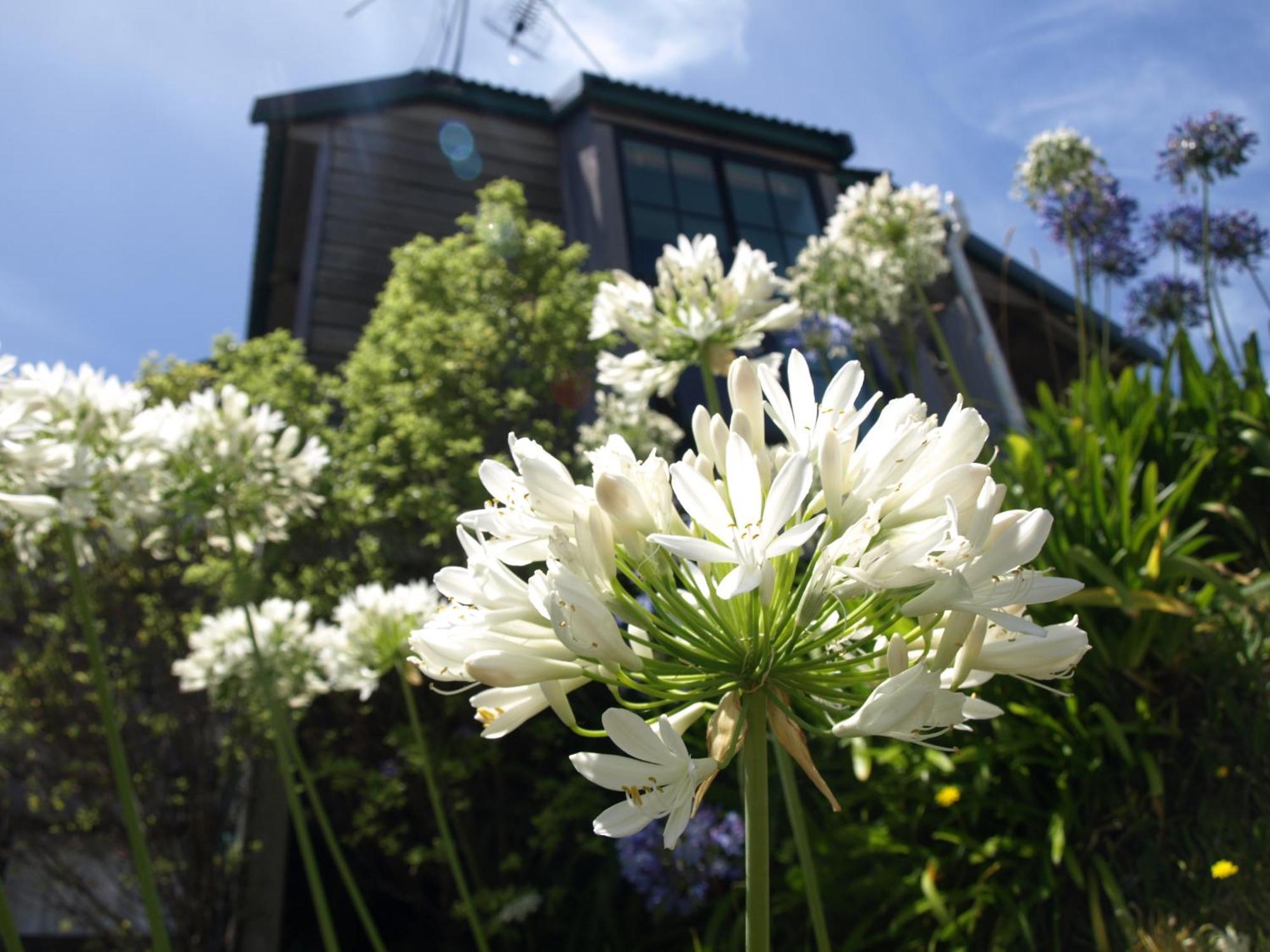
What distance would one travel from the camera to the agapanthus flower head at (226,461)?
2971 millimetres

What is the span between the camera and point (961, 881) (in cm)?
348

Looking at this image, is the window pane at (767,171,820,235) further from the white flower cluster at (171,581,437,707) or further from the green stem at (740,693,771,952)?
the green stem at (740,693,771,952)

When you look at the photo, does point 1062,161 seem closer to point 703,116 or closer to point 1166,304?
point 1166,304

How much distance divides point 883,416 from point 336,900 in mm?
6141

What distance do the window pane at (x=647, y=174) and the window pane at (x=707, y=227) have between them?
0.24 m

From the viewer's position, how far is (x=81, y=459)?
243 centimetres

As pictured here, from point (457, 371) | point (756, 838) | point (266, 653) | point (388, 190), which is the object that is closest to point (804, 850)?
point (756, 838)

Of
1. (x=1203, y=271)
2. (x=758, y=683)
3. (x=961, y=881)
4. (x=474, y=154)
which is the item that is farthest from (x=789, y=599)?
(x=474, y=154)

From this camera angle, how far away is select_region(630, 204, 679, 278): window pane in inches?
358

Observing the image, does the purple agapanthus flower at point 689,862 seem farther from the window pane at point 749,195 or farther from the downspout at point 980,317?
the window pane at point 749,195

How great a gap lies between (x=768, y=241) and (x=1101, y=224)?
17.4 feet

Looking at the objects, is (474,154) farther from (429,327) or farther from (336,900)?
(336,900)

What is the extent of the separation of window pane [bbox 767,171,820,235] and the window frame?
0.03 m

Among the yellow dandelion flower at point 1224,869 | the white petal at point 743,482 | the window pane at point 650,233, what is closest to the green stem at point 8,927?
the white petal at point 743,482
